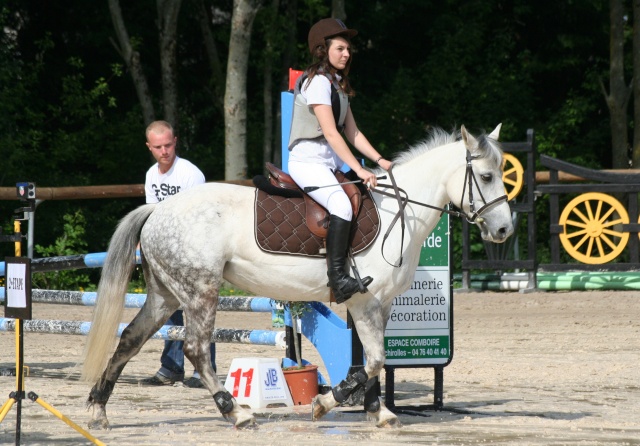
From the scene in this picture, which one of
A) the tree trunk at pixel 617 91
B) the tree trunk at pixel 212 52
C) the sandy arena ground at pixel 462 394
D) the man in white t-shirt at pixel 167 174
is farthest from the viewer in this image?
the tree trunk at pixel 212 52

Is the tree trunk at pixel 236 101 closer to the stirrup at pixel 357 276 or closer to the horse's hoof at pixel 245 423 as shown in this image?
the stirrup at pixel 357 276

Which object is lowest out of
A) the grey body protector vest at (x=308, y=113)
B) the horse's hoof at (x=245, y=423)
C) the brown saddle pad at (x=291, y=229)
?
the horse's hoof at (x=245, y=423)

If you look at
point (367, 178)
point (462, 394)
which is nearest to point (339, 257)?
point (367, 178)

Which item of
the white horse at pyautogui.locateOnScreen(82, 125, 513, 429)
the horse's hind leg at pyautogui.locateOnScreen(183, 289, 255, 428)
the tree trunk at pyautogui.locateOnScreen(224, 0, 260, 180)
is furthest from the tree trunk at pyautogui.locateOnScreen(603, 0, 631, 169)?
the horse's hind leg at pyautogui.locateOnScreen(183, 289, 255, 428)

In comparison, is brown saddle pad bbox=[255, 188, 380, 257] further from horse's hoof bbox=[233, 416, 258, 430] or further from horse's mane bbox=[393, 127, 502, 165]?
horse's hoof bbox=[233, 416, 258, 430]

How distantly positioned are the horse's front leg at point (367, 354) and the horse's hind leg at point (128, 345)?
1.11m

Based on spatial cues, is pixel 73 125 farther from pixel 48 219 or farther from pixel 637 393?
pixel 637 393

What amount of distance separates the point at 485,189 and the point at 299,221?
1137 mm

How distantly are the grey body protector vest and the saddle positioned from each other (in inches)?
12.2

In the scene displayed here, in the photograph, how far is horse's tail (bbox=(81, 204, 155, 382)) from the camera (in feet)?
A: 22.7

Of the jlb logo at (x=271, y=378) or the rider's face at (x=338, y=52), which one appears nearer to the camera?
the rider's face at (x=338, y=52)

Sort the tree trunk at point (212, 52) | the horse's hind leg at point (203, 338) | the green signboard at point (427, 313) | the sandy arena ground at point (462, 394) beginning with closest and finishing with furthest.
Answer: the sandy arena ground at point (462, 394)
the horse's hind leg at point (203, 338)
the green signboard at point (427, 313)
the tree trunk at point (212, 52)

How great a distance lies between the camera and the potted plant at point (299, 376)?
7.95m

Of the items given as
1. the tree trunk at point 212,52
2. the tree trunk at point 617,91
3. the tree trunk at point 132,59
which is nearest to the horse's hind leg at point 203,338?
the tree trunk at point 132,59
